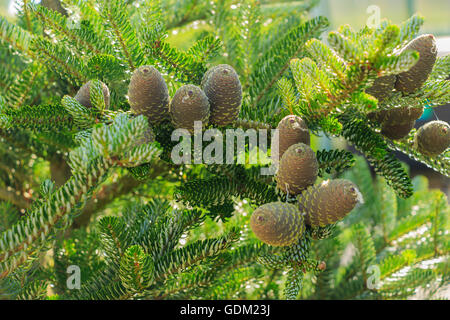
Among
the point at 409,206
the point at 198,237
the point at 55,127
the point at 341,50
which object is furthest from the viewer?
the point at 409,206

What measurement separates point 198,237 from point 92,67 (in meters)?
0.26

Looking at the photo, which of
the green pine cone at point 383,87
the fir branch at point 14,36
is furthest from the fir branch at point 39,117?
the green pine cone at point 383,87

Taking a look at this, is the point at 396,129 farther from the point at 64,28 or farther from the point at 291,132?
the point at 64,28

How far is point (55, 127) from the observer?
0.35m

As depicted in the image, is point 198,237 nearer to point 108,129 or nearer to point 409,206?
point 108,129

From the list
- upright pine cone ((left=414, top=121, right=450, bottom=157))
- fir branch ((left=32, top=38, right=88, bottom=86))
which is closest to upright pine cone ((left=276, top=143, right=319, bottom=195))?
upright pine cone ((left=414, top=121, right=450, bottom=157))

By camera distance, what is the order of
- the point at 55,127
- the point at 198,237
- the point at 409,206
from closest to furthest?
1. the point at 55,127
2. the point at 198,237
3. the point at 409,206

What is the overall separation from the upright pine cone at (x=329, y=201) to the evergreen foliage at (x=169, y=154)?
0.06 ft

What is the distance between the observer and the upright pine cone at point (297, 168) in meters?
0.27

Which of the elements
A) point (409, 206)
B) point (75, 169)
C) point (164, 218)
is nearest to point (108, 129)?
point (75, 169)

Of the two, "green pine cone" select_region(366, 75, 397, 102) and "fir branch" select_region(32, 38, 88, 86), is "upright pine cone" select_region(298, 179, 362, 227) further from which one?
"fir branch" select_region(32, 38, 88, 86)

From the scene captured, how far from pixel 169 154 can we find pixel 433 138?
199mm

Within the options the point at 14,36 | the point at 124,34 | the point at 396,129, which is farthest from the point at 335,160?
the point at 14,36

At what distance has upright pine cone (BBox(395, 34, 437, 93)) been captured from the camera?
29 centimetres
